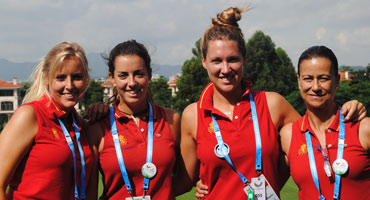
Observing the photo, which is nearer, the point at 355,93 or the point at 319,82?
the point at 319,82

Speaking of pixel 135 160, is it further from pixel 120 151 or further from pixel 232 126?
pixel 232 126

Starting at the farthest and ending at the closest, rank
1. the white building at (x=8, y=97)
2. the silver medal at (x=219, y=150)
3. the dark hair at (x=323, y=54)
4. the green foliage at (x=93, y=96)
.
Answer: the white building at (x=8, y=97) < the green foliage at (x=93, y=96) < the silver medal at (x=219, y=150) < the dark hair at (x=323, y=54)

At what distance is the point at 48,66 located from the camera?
351 cm

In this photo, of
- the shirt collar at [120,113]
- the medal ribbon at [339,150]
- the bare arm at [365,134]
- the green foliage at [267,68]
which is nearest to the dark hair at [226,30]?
A: the shirt collar at [120,113]

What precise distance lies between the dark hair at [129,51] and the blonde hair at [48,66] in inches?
10.5

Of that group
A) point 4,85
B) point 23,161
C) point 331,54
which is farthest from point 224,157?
point 4,85

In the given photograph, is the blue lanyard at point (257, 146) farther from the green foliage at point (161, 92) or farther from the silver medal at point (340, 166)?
the green foliage at point (161, 92)

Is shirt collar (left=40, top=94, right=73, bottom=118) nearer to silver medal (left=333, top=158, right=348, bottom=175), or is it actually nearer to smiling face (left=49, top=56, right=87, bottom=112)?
smiling face (left=49, top=56, right=87, bottom=112)

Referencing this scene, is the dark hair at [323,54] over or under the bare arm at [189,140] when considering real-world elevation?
over

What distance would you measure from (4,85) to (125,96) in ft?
258

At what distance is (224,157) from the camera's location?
3.37 m

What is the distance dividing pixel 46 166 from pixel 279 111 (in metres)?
2.10

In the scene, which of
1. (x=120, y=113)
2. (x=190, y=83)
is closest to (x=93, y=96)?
(x=190, y=83)

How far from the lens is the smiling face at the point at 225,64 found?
3.49 metres
